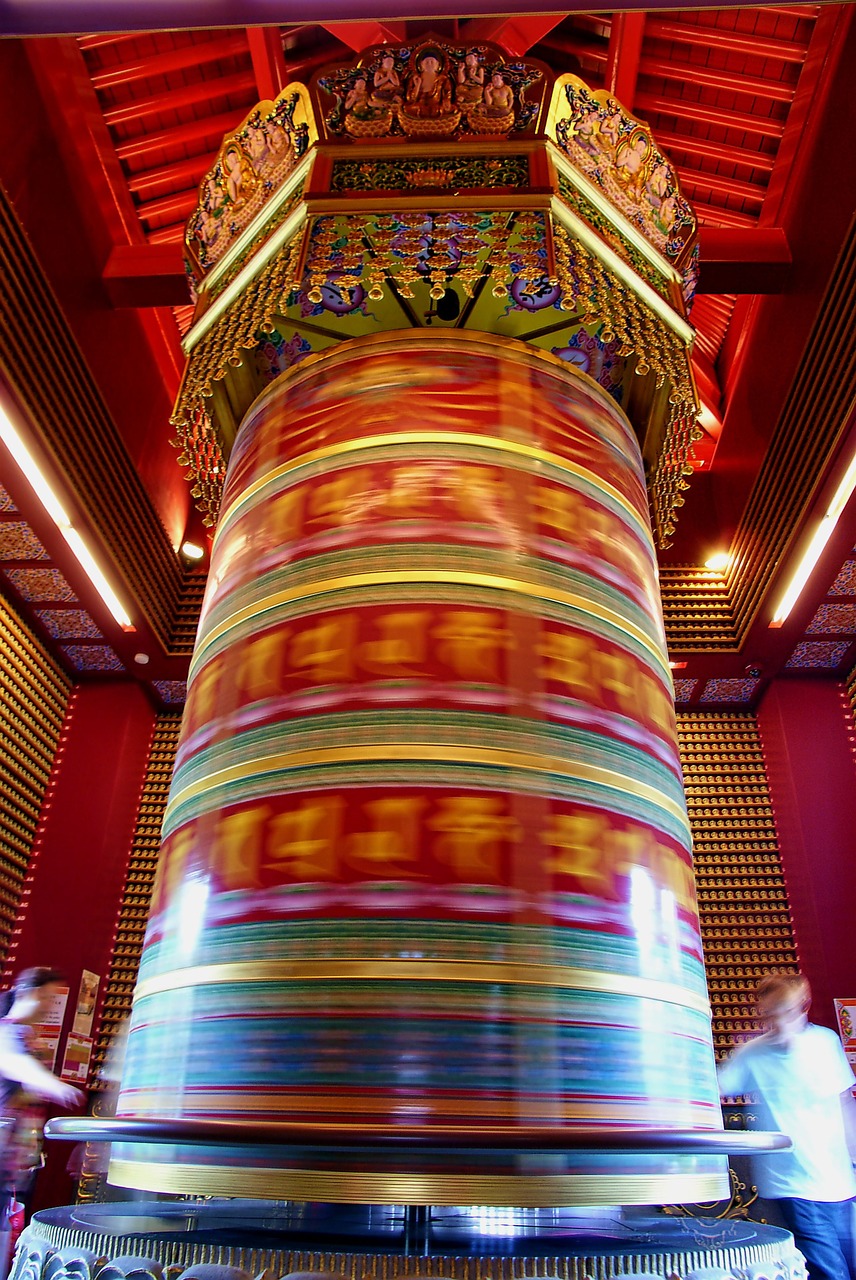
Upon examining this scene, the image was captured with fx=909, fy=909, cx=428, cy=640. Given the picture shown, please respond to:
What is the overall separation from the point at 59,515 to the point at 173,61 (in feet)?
9.31

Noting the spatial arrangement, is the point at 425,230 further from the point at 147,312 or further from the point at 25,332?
the point at 147,312

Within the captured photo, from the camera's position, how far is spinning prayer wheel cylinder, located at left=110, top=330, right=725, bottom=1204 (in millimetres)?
1986

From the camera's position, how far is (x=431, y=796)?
2.27m

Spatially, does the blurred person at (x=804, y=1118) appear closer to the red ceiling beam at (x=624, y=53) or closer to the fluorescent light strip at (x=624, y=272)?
the fluorescent light strip at (x=624, y=272)

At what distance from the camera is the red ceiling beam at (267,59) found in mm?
5250

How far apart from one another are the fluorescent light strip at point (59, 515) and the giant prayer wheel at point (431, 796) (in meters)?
2.14

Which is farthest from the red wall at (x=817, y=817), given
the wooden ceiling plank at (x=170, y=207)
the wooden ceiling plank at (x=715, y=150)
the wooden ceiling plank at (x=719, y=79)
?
the wooden ceiling plank at (x=170, y=207)

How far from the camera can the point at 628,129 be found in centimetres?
351

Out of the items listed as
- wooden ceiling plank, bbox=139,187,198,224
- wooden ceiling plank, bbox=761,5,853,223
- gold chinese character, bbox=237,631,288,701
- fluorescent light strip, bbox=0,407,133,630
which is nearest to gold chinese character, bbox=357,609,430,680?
gold chinese character, bbox=237,631,288,701

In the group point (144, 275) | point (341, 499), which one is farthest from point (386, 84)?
point (144, 275)

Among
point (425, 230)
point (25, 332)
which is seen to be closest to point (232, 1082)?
point (425, 230)

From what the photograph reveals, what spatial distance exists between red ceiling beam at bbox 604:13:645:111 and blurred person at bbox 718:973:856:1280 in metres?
4.81

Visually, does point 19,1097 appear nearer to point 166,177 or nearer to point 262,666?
point 262,666

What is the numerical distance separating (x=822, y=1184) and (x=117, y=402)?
216 inches
